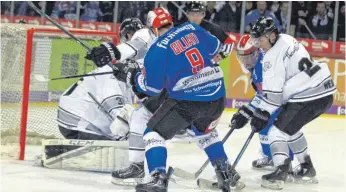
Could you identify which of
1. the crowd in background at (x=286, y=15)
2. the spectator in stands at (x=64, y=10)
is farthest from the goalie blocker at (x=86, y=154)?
the spectator in stands at (x=64, y=10)

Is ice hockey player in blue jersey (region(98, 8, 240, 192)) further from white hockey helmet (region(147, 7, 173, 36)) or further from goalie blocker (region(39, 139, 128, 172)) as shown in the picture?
goalie blocker (region(39, 139, 128, 172))

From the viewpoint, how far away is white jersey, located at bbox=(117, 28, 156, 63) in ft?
13.3

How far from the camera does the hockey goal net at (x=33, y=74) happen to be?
4656mm

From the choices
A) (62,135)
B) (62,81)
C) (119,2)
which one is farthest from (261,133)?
(119,2)

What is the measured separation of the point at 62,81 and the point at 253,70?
1.69 metres

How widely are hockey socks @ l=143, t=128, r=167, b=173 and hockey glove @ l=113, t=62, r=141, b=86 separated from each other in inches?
13.9

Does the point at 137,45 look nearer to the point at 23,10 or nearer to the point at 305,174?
the point at 305,174

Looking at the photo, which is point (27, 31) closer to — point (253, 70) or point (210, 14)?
point (253, 70)

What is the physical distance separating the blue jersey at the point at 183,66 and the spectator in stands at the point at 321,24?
563 cm

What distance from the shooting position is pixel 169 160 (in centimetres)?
502

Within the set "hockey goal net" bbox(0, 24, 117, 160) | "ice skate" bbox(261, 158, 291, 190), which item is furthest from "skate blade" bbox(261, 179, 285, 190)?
"hockey goal net" bbox(0, 24, 117, 160)

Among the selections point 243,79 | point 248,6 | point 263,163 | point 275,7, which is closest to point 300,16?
point 275,7

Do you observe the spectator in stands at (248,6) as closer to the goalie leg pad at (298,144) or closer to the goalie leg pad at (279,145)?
the goalie leg pad at (298,144)

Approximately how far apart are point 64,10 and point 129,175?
19.4 feet
